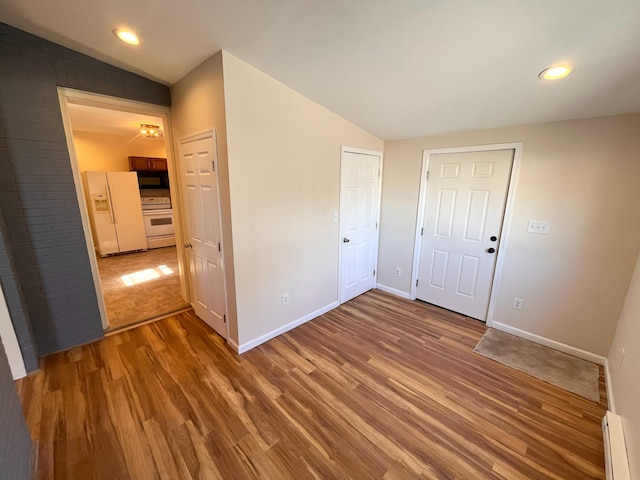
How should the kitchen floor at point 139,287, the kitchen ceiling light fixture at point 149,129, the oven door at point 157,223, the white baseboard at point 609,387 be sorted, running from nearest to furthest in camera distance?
the white baseboard at point 609,387 → the kitchen floor at point 139,287 → the kitchen ceiling light fixture at point 149,129 → the oven door at point 157,223

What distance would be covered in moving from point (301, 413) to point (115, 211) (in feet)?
18.8

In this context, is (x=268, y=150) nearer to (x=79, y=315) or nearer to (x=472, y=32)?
(x=472, y=32)

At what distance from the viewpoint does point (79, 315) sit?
2.49 m

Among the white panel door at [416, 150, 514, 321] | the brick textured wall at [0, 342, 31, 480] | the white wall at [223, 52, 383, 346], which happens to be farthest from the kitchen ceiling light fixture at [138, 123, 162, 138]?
the white panel door at [416, 150, 514, 321]

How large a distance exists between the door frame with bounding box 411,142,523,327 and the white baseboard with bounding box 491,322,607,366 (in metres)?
0.15

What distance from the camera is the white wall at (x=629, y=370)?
54.6 inches

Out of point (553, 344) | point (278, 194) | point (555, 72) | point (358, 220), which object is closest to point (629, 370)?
point (553, 344)

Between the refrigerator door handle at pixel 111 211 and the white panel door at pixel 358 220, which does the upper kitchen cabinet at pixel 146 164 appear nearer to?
the refrigerator door handle at pixel 111 211

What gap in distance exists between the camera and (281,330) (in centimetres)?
275

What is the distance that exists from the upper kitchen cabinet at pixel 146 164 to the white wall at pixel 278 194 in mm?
5100

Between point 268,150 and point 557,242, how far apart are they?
9.49 feet

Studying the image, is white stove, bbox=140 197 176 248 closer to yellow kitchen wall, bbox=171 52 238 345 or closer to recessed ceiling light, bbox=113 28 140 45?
yellow kitchen wall, bbox=171 52 238 345

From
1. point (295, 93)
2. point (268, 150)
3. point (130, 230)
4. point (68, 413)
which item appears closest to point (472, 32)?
point (295, 93)

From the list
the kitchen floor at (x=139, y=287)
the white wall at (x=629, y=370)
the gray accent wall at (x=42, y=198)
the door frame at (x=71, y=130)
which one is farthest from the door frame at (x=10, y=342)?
the white wall at (x=629, y=370)
